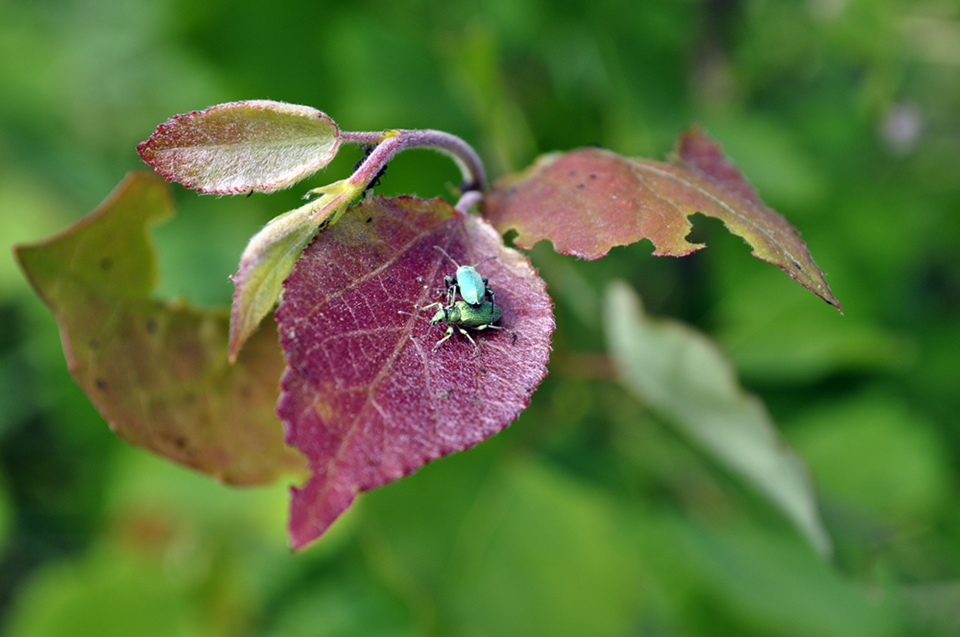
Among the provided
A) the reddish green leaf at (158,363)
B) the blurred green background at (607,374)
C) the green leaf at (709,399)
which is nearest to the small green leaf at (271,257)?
the reddish green leaf at (158,363)

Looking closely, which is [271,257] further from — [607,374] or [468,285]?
[607,374]

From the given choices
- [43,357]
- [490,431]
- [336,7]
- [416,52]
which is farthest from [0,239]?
[490,431]

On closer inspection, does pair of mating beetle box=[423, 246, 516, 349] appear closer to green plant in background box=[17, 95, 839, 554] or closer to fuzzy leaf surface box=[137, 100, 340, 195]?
green plant in background box=[17, 95, 839, 554]

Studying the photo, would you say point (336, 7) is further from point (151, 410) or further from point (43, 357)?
point (43, 357)

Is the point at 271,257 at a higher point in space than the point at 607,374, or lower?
higher

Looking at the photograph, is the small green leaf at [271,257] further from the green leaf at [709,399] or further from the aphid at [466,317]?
the green leaf at [709,399]

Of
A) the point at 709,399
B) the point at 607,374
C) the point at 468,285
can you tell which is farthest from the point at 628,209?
Result: the point at 607,374
